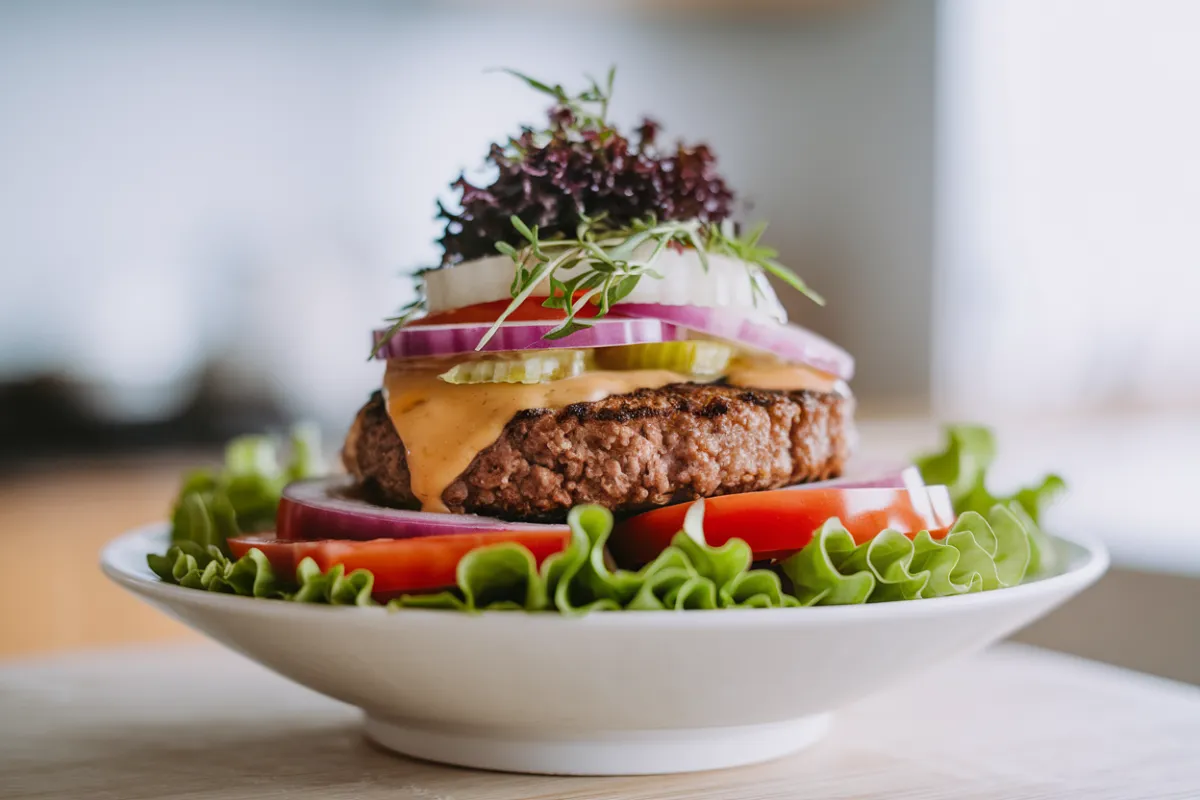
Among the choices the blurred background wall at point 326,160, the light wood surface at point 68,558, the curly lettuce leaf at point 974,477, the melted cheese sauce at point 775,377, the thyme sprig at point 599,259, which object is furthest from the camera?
the blurred background wall at point 326,160

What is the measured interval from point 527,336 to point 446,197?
12.5ft

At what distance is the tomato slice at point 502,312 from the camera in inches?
52.3

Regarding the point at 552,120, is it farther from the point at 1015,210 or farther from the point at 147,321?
the point at 1015,210

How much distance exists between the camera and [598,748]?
1187mm

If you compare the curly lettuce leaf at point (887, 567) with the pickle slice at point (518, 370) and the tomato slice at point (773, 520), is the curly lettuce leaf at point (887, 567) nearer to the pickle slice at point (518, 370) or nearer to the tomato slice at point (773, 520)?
the tomato slice at point (773, 520)

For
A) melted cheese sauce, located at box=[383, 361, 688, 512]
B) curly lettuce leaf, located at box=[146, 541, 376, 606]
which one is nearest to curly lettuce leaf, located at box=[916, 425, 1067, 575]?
melted cheese sauce, located at box=[383, 361, 688, 512]

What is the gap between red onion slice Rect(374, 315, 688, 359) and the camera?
1289mm

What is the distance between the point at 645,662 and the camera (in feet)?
3.37

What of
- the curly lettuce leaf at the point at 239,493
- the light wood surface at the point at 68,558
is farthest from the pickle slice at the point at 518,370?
the light wood surface at the point at 68,558

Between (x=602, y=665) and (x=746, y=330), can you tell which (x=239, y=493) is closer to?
(x=746, y=330)

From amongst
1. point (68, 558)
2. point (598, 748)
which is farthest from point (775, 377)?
point (68, 558)

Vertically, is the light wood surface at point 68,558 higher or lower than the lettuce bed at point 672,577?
lower

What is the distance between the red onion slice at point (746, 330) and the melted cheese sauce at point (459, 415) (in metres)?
0.08

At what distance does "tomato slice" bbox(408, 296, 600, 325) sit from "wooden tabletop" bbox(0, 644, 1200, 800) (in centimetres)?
47
